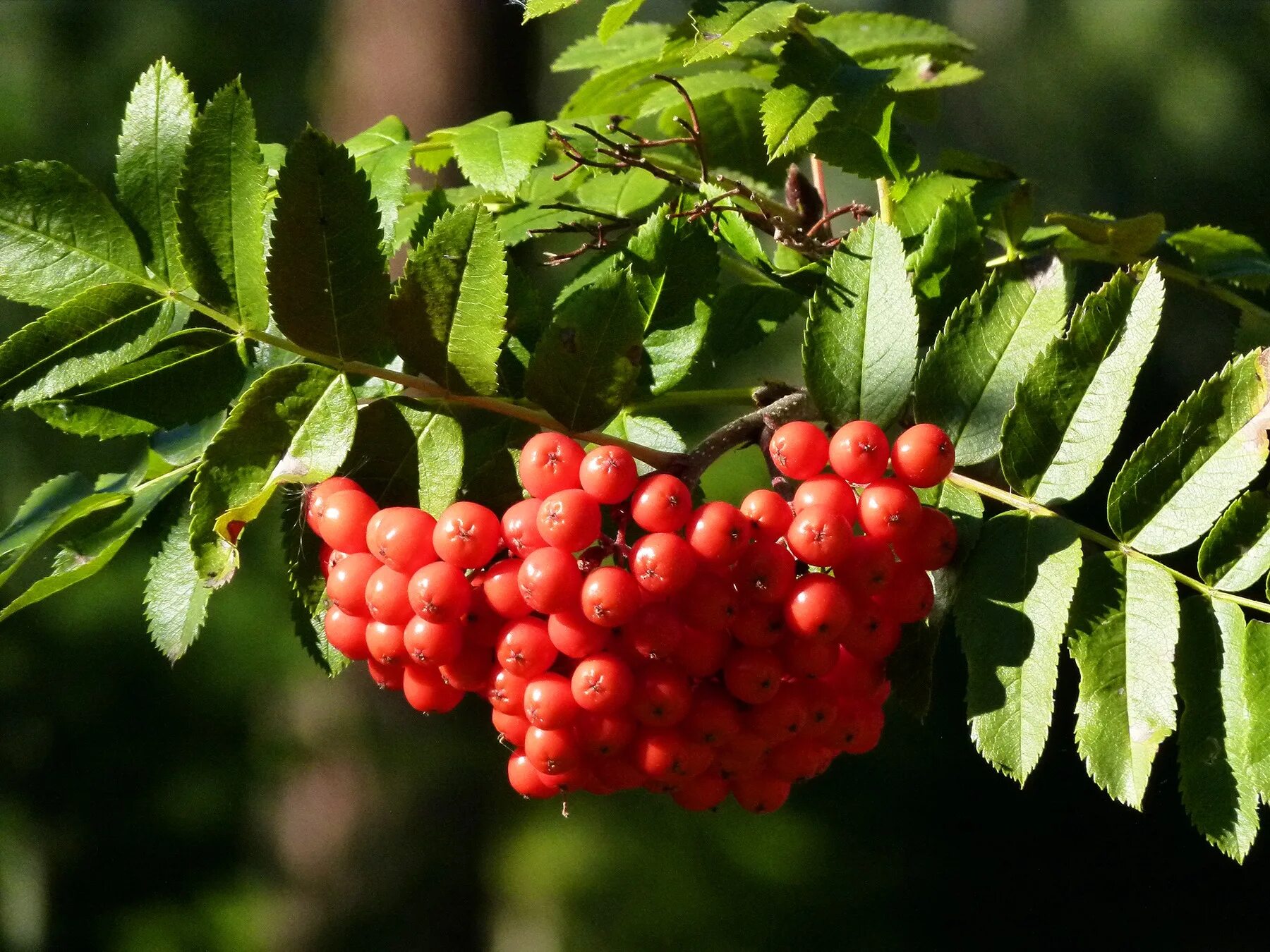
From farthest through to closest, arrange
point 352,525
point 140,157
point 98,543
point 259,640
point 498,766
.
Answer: point 259,640, point 498,766, point 98,543, point 140,157, point 352,525

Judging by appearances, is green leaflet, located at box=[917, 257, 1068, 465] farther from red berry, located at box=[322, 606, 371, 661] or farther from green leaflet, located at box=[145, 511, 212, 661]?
green leaflet, located at box=[145, 511, 212, 661]

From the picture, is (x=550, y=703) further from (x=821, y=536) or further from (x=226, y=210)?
(x=226, y=210)

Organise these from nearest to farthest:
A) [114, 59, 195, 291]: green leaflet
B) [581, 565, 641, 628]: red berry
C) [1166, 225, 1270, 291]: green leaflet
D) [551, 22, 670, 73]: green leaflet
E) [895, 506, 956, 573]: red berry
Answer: [581, 565, 641, 628]: red berry
[895, 506, 956, 573]: red berry
[114, 59, 195, 291]: green leaflet
[1166, 225, 1270, 291]: green leaflet
[551, 22, 670, 73]: green leaflet

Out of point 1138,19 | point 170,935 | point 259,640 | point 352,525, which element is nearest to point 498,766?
point 259,640

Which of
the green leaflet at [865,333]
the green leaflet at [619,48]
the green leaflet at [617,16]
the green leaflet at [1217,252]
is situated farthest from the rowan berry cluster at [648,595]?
the green leaflet at [619,48]

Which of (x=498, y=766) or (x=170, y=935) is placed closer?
(x=498, y=766)

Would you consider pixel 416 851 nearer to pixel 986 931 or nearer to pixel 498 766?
pixel 498 766

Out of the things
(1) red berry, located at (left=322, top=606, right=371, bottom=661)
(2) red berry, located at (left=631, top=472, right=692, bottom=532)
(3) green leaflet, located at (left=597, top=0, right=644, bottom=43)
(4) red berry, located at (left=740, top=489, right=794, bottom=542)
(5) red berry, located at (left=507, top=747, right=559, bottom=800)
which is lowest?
(5) red berry, located at (left=507, top=747, right=559, bottom=800)

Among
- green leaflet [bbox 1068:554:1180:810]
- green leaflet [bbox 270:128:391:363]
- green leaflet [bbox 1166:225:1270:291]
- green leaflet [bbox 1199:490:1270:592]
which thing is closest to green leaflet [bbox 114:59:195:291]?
green leaflet [bbox 270:128:391:363]
